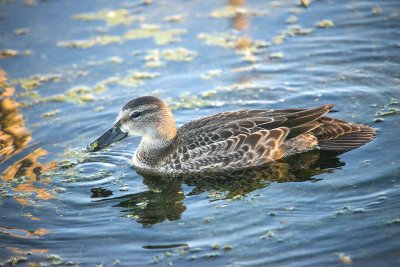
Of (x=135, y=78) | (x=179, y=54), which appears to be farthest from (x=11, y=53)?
(x=179, y=54)

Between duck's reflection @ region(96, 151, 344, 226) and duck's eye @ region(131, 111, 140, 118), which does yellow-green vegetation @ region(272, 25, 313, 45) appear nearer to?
duck's reflection @ region(96, 151, 344, 226)

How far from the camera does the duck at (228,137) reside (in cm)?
982

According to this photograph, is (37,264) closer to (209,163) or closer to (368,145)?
(209,163)

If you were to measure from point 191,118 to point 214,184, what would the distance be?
7.54 feet

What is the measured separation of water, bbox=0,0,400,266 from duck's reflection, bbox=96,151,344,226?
3 centimetres

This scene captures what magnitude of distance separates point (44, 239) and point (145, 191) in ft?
5.79

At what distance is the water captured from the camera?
790cm

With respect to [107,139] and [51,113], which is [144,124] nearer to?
[107,139]

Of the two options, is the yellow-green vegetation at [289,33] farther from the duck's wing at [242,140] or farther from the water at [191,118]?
the duck's wing at [242,140]

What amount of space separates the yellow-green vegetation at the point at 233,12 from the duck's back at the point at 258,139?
16.4 feet

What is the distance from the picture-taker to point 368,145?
388 inches

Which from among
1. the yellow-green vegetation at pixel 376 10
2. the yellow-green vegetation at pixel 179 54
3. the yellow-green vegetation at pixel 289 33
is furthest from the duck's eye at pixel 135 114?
the yellow-green vegetation at pixel 376 10

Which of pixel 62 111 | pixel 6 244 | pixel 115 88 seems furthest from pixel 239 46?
pixel 6 244

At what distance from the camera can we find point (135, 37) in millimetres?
14156
